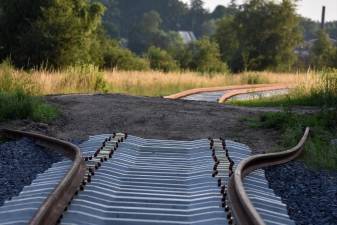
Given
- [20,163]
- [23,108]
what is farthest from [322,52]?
[20,163]

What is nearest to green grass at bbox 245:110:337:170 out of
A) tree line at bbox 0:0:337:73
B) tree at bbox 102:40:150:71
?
tree line at bbox 0:0:337:73

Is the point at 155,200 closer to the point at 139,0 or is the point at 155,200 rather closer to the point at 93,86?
the point at 93,86

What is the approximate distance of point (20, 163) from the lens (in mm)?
8133

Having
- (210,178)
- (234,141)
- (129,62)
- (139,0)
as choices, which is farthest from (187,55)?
(139,0)

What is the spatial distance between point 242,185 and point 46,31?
2361 centimetres

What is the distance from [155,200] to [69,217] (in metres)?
1.04

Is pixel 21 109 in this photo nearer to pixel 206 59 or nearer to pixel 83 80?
pixel 83 80

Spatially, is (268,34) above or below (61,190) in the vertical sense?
above

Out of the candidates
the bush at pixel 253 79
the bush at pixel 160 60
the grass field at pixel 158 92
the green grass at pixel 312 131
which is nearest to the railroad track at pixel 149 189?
the green grass at pixel 312 131

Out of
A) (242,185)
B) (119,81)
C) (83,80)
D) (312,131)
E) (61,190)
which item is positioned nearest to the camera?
(61,190)

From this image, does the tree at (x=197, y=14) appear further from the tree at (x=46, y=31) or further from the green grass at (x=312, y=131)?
the green grass at (x=312, y=131)

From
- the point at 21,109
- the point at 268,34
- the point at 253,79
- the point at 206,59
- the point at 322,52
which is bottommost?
the point at 253,79

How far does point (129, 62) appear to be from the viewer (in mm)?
41312

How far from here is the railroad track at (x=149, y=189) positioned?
5.44 metres
